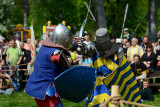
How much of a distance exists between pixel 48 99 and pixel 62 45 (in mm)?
624

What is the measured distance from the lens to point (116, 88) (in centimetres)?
A: 273

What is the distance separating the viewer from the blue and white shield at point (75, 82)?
10.8 feet

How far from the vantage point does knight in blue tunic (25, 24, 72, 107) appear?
3402 millimetres

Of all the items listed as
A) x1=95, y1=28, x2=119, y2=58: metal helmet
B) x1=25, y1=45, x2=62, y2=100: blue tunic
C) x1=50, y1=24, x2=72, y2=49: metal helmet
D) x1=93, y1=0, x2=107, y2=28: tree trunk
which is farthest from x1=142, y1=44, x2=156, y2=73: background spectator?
x1=25, y1=45, x2=62, y2=100: blue tunic

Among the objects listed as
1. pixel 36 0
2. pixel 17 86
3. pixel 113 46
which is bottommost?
pixel 17 86

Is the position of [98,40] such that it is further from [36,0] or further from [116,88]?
[36,0]

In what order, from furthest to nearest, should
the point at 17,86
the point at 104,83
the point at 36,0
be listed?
1. the point at 36,0
2. the point at 17,86
3. the point at 104,83

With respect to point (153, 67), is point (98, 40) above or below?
above

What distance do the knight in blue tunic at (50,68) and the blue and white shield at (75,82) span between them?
14cm

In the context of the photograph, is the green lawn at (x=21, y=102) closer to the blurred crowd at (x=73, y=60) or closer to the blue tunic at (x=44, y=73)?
the blurred crowd at (x=73, y=60)

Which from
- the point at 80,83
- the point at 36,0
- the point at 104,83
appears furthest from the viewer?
the point at 36,0

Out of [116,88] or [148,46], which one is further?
[148,46]

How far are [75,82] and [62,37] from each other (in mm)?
554

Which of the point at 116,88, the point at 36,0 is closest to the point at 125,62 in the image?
the point at 116,88
